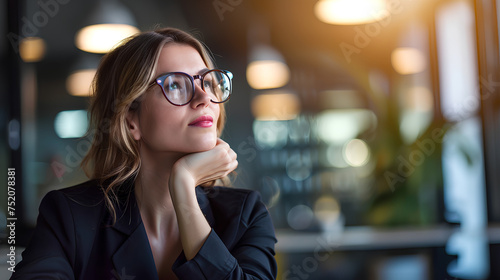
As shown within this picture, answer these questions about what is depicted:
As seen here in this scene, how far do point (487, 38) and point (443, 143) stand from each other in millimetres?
924

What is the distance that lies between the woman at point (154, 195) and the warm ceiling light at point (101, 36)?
1838mm

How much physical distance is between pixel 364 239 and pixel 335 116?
0.97 metres

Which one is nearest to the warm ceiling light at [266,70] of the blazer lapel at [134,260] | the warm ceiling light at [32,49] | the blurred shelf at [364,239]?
the blurred shelf at [364,239]

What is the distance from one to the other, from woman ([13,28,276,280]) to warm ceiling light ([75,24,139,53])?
6.03 feet

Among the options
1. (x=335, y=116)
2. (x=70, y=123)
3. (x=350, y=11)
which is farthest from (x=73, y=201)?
(x=350, y=11)

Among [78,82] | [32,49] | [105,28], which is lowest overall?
[78,82]

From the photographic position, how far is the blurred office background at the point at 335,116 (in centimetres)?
316

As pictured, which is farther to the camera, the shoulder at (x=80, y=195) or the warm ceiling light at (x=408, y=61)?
the warm ceiling light at (x=408, y=61)

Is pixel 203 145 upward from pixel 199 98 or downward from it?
downward

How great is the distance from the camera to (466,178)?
3.53 metres

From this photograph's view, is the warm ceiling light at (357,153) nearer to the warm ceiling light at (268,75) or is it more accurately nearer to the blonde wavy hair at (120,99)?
the warm ceiling light at (268,75)

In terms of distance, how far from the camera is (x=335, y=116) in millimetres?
3457

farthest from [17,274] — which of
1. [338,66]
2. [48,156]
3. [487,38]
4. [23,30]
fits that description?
[487,38]

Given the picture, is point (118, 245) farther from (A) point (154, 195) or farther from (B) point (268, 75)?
(B) point (268, 75)
